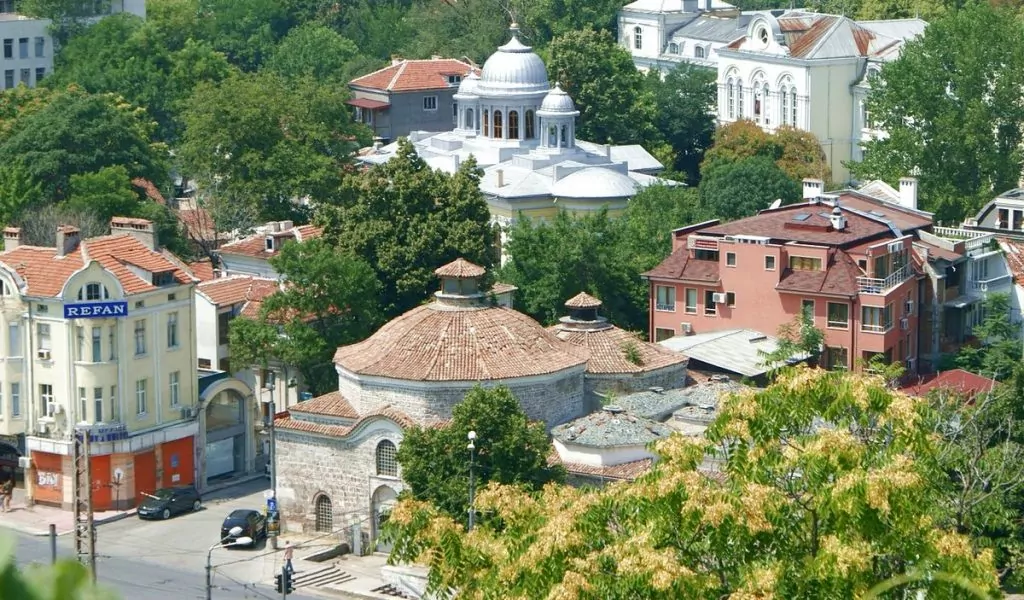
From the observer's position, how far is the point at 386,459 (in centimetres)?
6119

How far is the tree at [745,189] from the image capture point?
91688mm

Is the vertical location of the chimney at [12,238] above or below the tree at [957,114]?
below

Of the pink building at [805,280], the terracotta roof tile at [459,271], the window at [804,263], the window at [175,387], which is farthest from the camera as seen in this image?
the window at [804,263]

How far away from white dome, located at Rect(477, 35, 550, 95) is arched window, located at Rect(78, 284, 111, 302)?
41184 mm

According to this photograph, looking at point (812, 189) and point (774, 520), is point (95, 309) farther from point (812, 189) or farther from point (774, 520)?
point (774, 520)

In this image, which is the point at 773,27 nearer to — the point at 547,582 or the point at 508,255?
the point at 508,255

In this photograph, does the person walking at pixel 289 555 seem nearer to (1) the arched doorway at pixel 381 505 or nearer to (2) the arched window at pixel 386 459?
(1) the arched doorway at pixel 381 505

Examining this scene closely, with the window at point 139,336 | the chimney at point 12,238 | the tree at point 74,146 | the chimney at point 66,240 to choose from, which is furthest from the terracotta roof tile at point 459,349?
the tree at point 74,146

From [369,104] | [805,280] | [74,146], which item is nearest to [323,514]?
[805,280]

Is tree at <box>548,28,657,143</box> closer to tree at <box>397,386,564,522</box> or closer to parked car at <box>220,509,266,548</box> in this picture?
parked car at <box>220,509,266,548</box>

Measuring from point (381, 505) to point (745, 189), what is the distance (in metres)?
35.7

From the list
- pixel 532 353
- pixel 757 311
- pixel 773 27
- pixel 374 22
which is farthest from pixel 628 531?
pixel 374 22

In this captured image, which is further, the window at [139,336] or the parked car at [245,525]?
the window at [139,336]

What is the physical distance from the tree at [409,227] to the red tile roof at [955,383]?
15.2 m
